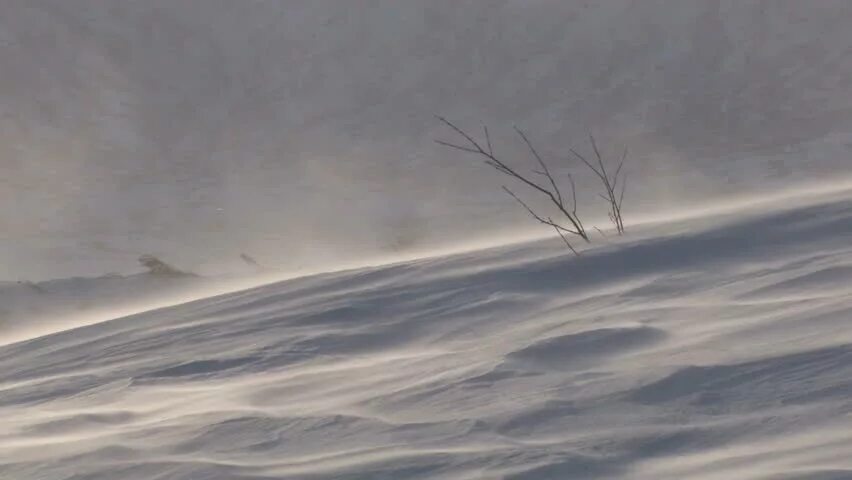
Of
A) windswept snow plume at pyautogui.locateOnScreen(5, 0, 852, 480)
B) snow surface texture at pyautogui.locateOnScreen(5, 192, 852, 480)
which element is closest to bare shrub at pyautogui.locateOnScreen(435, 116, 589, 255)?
windswept snow plume at pyautogui.locateOnScreen(5, 0, 852, 480)

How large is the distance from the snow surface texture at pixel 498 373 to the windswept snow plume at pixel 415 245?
0.01 m

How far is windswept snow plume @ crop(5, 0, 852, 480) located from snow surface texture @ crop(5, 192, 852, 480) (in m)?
0.01

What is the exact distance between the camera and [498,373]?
2688 mm

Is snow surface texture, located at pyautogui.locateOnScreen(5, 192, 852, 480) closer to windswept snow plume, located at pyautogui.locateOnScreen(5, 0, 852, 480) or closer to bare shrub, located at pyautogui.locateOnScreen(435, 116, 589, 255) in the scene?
windswept snow plume, located at pyautogui.locateOnScreen(5, 0, 852, 480)

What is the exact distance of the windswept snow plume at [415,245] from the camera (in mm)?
2309

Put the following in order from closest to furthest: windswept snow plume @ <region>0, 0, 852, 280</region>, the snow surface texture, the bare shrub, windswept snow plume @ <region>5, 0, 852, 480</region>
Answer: the snow surface texture → windswept snow plume @ <region>5, 0, 852, 480</region> → the bare shrub → windswept snow plume @ <region>0, 0, 852, 280</region>

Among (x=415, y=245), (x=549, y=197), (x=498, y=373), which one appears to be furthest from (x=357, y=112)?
(x=498, y=373)

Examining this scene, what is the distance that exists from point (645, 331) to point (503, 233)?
143 inches

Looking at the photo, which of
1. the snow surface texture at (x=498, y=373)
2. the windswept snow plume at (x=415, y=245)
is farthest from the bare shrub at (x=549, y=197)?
the snow surface texture at (x=498, y=373)

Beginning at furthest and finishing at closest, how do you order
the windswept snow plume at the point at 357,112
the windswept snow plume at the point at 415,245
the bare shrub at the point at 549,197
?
1. the windswept snow plume at the point at 357,112
2. the bare shrub at the point at 549,197
3. the windswept snow plume at the point at 415,245

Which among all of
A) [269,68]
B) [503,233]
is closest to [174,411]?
[503,233]

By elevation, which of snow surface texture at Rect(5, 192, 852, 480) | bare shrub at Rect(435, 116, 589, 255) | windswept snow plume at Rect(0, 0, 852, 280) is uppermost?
windswept snow plume at Rect(0, 0, 852, 280)

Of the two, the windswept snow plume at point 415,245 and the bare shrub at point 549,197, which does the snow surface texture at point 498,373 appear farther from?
the bare shrub at point 549,197

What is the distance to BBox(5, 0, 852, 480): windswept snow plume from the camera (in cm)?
231
